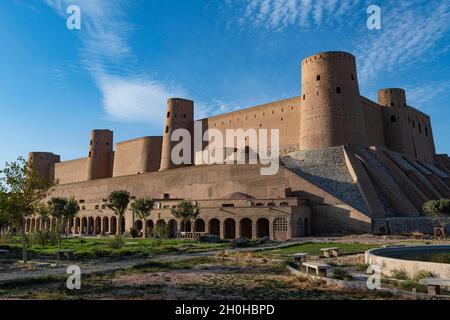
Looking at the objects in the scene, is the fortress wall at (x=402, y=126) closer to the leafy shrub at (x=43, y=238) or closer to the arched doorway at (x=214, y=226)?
the arched doorway at (x=214, y=226)

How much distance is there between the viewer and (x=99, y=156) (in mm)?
55094

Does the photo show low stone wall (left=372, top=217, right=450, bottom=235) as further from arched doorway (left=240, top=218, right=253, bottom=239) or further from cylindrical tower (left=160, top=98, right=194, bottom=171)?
cylindrical tower (left=160, top=98, right=194, bottom=171)

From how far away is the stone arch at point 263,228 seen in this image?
28.6 m

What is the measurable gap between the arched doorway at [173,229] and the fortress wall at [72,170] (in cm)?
2945

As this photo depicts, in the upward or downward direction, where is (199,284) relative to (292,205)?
downward

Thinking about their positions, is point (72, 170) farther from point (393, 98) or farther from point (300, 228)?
point (393, 98)

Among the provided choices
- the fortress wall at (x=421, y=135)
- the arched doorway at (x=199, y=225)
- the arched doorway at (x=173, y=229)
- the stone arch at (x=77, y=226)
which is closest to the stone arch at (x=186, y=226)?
the arched doorway at (x=199, y=225)

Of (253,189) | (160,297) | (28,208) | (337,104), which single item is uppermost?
(337,104)

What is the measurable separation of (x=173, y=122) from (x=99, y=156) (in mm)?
15083

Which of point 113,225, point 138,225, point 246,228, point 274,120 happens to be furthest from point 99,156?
point 246,228
